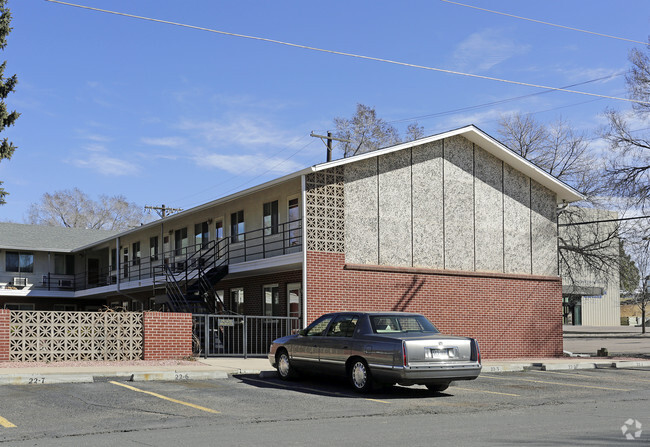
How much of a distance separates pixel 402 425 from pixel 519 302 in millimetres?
18822

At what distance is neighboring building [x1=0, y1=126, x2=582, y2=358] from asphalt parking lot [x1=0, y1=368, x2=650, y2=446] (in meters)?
7.73

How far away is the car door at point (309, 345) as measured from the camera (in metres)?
15.1

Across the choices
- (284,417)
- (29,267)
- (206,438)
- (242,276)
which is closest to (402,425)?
(284,417)

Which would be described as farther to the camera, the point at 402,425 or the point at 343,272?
the point at 343,272

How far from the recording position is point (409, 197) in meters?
24.9

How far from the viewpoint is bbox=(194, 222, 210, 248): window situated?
3188 centimetres

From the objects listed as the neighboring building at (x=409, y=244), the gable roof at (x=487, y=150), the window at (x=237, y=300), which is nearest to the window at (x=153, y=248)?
the neighboring building at (x=409, y=244)

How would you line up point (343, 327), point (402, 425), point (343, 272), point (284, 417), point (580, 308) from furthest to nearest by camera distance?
point (580, 308) < point (343, 272) < point (343, 327) < point (284, 417) < point (402, 425)

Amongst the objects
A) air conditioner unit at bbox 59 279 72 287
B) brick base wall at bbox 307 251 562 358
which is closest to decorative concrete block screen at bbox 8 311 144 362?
brick base wall at bbox 307 251 562 358

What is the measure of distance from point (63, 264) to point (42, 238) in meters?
2.19

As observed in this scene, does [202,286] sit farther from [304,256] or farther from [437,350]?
[437,350]

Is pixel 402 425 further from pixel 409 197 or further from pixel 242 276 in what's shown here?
pixel 242 276

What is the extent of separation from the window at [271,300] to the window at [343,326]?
10.9m

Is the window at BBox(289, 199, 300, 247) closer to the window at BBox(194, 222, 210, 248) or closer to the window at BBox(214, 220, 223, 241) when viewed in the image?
the window at BBox(214, 220, 223, 241)
